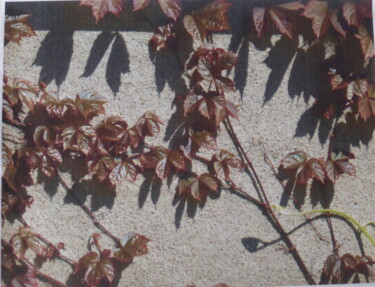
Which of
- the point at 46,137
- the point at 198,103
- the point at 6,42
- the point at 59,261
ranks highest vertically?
the point at 6,42

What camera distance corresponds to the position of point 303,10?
1.85 m

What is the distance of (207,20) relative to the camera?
1.78m

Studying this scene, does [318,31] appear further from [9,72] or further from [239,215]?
[9,72]

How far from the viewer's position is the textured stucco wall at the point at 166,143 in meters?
1.80

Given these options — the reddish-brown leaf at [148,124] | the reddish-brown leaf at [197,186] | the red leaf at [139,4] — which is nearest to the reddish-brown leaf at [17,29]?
the red leaf at [139,4]

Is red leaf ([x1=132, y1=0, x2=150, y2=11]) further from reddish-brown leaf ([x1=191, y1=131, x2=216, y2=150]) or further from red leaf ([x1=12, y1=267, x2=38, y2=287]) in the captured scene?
red leaf ([x1=12, y1=267, x2=38, y2=287])

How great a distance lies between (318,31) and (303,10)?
114mm

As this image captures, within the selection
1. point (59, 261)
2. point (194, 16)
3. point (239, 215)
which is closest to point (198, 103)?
point (194, 16)

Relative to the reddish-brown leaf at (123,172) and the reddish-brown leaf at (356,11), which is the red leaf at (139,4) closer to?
the reddish-brown leaf at (123,172)

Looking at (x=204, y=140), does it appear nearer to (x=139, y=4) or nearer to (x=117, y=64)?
(x=117, y=64)

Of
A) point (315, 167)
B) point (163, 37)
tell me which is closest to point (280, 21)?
point (163, 37)

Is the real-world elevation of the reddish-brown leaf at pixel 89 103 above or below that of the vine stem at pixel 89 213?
above

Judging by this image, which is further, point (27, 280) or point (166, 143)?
point (166, 143)

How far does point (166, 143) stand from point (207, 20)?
1.50ft
